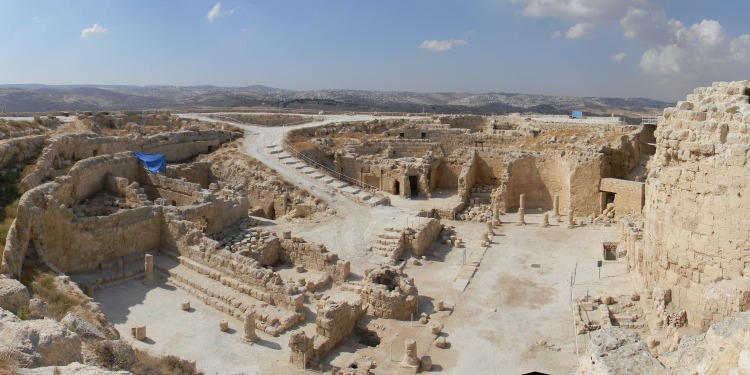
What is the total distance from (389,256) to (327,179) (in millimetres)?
9156

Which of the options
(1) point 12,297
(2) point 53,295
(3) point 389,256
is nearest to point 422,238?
(3) point 389,256

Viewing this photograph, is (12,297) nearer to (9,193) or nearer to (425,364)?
(425,364)

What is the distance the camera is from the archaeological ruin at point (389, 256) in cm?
1047

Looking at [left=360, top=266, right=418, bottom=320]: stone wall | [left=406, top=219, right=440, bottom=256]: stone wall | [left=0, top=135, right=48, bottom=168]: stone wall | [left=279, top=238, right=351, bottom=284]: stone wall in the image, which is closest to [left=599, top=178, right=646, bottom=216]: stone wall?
[left=406, top=219, right=440, bottom=256]: stone wall

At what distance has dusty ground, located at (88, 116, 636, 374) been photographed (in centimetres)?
1313

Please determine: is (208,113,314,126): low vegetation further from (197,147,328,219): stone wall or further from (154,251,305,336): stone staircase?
(154,251,305,336): stone staircase

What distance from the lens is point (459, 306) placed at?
16.0m

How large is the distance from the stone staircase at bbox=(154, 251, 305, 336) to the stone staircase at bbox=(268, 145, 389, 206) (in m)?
9.32

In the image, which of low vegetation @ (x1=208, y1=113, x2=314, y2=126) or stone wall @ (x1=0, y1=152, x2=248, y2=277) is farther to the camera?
low vegetation @ (x1=208, y1=113, x2=314, y2=126)

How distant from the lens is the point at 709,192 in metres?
10.9

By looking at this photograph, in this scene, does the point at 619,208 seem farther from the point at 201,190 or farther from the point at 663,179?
the point at 201,190

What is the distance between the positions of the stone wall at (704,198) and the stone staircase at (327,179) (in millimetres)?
14380

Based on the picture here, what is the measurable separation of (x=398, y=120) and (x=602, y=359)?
38382 mm

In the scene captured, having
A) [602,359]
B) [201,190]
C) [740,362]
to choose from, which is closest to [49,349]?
[602,359]
